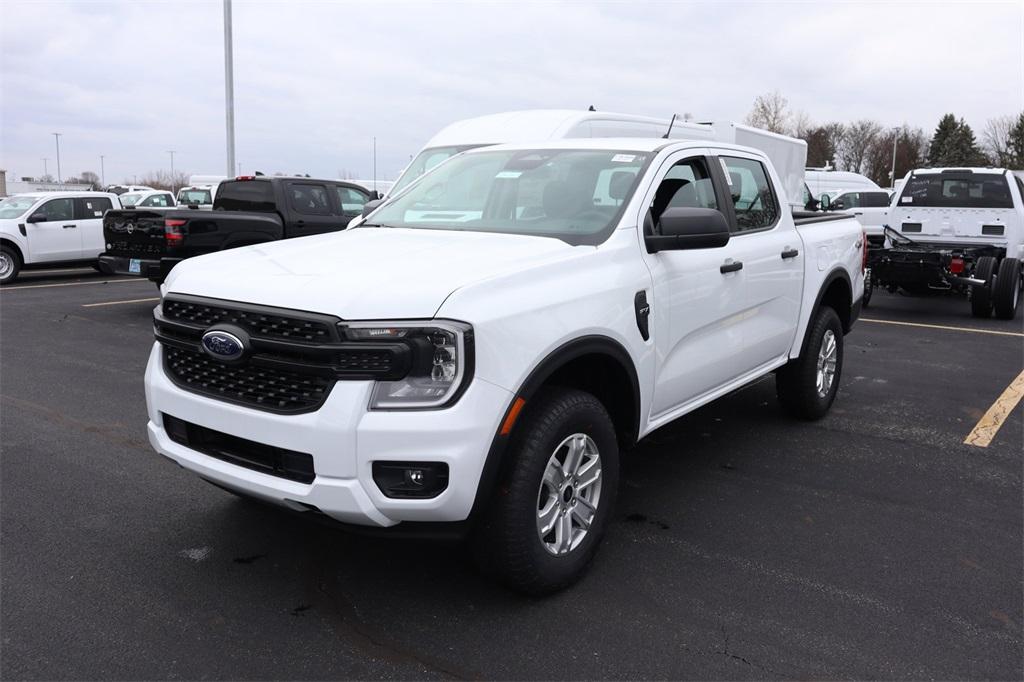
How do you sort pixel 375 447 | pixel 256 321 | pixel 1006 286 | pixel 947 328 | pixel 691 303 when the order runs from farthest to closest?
1. pixel 1006 286
2. pixel 947 328
3. pixel 691 303
4. pixel 256 321
5. pixel 375 447

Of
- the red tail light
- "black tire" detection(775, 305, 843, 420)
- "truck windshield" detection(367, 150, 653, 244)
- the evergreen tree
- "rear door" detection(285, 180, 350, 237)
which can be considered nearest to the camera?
"truck windshield" detection(367, 150, 653, 244)

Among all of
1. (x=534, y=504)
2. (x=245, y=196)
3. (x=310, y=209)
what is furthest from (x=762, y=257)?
(x=245, y=196)

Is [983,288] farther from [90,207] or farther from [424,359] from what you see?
[90,207]

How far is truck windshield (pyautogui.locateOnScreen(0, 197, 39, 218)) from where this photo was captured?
592 inches

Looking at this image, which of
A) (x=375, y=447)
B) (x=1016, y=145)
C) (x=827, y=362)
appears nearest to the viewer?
(x=375, y=447)

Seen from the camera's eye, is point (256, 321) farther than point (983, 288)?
No

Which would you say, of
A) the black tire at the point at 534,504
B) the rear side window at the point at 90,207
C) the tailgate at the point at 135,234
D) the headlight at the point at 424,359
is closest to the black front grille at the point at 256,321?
the headlight at the point at 424,359

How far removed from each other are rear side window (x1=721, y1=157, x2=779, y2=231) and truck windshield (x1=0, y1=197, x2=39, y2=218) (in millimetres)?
14552

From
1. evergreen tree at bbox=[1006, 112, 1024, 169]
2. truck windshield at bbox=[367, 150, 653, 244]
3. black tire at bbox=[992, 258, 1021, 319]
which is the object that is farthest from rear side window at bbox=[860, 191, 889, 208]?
evergreen tree at bbox=[1006, 112, 1024, 169]

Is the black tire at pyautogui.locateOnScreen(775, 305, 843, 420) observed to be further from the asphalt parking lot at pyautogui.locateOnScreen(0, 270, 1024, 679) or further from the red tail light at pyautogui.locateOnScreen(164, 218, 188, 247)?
the red tail light at pyautogui.locateOnScreen(164, 218, 188, 247)

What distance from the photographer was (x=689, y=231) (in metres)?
3.73

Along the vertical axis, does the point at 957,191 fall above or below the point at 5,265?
above

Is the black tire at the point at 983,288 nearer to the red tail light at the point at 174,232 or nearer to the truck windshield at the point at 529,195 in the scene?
the truck windshield at the point at 529,195

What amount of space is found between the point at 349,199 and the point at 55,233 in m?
6.38
